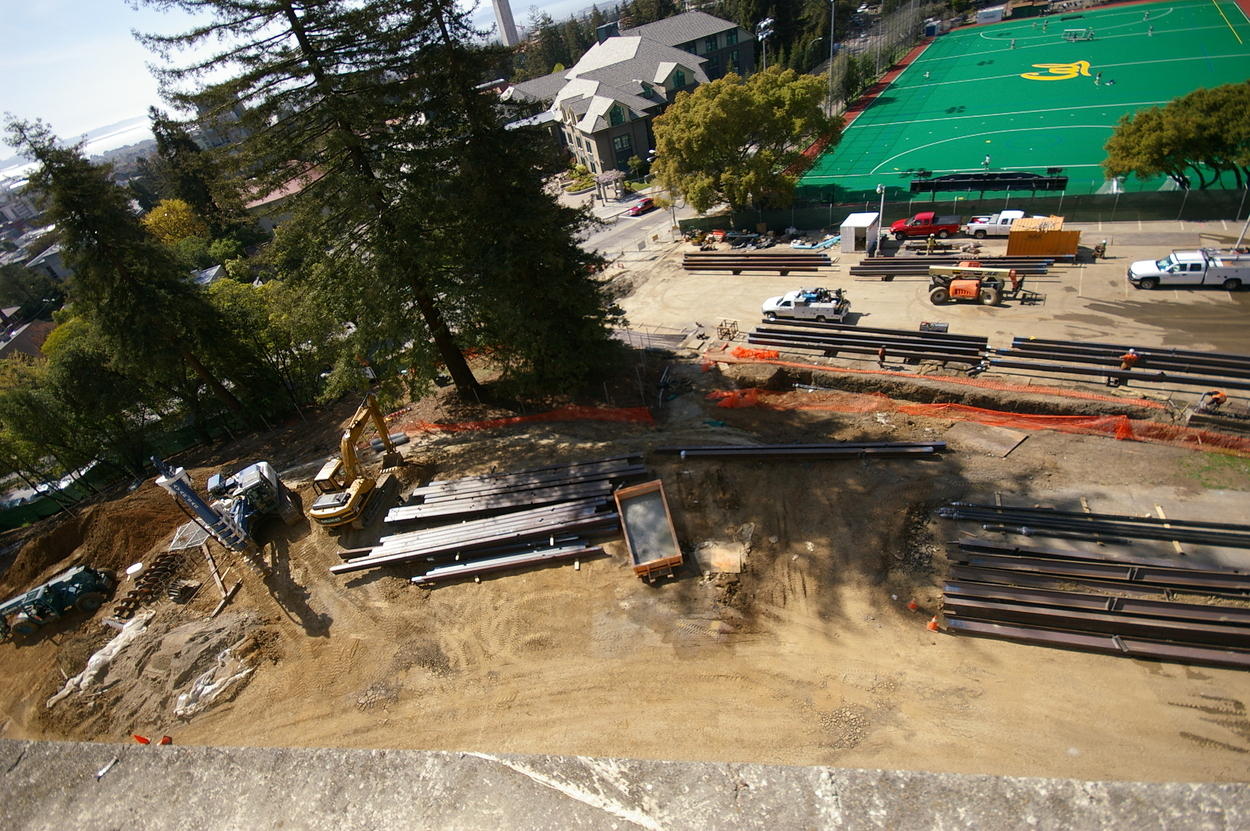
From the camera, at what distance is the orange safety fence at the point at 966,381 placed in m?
18.5

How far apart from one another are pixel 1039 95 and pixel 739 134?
40628mm

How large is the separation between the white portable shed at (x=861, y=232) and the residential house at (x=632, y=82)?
1374 inches

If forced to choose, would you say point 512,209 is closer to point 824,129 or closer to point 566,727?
point 566,727

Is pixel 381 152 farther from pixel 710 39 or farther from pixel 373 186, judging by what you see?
pixel 710 39

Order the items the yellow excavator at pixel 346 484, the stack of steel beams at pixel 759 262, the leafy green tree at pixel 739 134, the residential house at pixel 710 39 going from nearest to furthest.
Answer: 1. the yellow excavator at pixel 346 484
2. the stack of steel beams at pixel 759 262
3. the leafy green tree at pixel 739 134
4. the residential house at pixel 710 39

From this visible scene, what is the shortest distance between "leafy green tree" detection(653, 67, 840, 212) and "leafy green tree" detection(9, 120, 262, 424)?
2833 centimetres

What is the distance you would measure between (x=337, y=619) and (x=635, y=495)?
8.21m

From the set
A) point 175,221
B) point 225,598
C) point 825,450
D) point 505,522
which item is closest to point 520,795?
point 505,522

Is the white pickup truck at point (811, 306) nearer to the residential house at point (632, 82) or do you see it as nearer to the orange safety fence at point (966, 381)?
the orange safety fence at point (966, 381)

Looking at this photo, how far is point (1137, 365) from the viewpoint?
19.9 metres

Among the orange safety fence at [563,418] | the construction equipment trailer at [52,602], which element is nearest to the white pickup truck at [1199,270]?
the orange safety fence at [563,418]

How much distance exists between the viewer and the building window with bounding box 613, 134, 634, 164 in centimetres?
6162

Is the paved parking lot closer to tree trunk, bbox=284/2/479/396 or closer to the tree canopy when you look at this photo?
the tree canopy

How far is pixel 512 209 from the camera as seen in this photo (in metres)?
18.5
